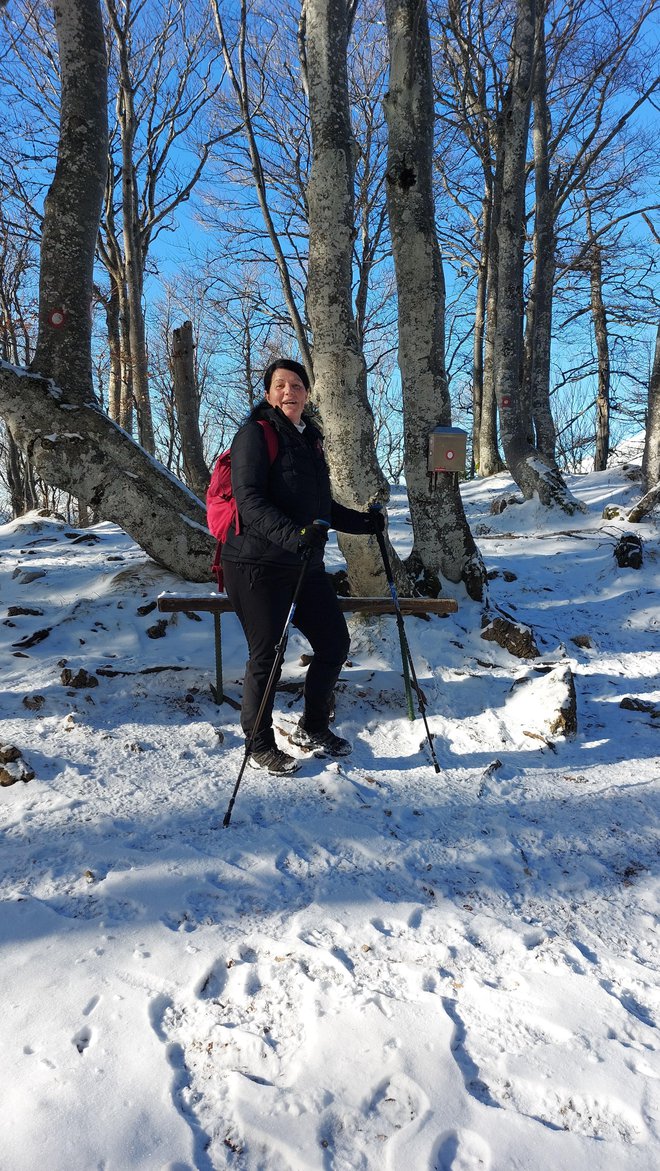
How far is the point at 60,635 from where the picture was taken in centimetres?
501

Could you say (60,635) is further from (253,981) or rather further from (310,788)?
(253,981)

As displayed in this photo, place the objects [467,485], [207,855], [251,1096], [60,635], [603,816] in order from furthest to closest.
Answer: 1. [467,485]
2. [60,635]
3. [603,816]
4. [207,855]
5. [251,1096]

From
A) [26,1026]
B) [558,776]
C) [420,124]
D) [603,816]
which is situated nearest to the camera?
[26,1026]

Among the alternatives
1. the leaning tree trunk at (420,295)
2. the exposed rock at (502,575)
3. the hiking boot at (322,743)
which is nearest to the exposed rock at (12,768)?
the hiking boot at (322,743)

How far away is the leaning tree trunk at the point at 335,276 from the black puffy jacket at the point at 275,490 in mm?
1338

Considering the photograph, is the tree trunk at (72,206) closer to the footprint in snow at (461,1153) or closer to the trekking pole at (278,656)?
the trekking pole at (278,656)

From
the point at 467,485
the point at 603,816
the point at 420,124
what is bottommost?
the point at 603,816

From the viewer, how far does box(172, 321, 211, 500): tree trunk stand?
8602 mm

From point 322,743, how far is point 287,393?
6.69 ft

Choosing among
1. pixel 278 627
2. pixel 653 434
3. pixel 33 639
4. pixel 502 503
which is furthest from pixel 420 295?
pixel 502 503

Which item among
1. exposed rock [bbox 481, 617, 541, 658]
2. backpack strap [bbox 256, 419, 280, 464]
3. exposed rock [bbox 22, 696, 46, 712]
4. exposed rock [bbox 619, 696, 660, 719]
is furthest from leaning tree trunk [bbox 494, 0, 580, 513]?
exposed rock [bbox 22, 696, 46, 712]

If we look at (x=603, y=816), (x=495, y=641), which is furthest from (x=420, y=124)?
(x=603, y=816)

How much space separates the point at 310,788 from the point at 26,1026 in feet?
5.71

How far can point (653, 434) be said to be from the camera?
Result: 9016 mm
